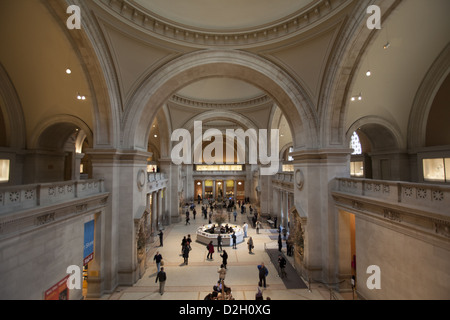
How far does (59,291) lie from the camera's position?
587 cm

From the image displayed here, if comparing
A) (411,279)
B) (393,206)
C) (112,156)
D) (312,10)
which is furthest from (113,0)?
(411,279)

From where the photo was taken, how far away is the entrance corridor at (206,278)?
7.87 metres

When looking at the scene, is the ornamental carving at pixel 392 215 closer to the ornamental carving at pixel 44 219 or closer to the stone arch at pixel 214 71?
the stone arch at pixel 214 71

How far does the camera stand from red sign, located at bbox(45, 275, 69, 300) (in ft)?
18.0

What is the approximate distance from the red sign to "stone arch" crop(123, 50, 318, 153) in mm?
5025

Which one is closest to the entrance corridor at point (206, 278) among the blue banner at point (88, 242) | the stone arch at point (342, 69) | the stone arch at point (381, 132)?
the blue banner at point (88, 242)

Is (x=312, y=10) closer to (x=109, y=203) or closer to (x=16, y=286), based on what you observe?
(x=109, y=203)

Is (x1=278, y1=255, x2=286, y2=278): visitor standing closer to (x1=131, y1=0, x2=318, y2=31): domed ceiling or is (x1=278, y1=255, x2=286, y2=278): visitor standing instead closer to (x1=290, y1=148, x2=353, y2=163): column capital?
(x1=290, y1=148, x2=353, y2=163): column capital

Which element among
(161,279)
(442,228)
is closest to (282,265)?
(161,279)

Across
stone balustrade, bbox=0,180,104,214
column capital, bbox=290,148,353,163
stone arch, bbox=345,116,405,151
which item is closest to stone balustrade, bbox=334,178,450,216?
column capital, bbox=290,148,353,163

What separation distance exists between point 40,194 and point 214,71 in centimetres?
849

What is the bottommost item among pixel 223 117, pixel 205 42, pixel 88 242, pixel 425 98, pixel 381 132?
pixel 88 242

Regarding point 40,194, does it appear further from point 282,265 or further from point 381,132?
point 381,132

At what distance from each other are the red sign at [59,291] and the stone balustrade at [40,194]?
2119 mm
